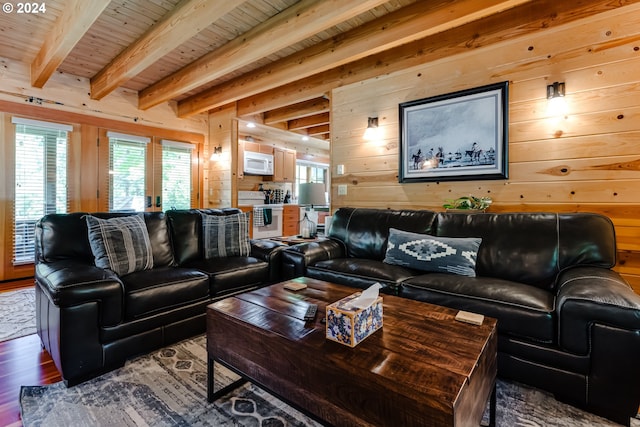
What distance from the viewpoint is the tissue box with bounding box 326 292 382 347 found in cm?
116

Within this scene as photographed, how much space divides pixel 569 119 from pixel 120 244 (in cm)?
364

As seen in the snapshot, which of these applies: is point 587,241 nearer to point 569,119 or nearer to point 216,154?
point 569,119

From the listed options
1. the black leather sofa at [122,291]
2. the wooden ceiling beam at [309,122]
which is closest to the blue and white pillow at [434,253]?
the black leather sofa at [122,291]

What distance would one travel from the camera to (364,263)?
254 centimetres

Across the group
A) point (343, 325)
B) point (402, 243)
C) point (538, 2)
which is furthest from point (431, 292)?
point (538, 2)

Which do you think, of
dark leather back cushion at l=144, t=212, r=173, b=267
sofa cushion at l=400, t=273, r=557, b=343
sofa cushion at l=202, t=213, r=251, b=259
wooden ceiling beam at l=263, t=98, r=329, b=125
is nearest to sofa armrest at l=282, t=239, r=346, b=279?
sofa cushion at l=202, t=213, r=251, b=259

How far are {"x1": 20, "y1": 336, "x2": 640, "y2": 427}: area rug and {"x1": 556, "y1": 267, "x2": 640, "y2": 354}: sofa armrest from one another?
1.23 ft

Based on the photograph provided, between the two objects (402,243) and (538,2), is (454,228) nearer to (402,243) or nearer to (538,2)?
(402,243)

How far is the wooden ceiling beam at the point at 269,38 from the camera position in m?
2.35

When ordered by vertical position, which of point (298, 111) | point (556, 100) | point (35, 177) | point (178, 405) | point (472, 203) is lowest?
point (178, 405)

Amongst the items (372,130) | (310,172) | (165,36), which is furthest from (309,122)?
(165,36)

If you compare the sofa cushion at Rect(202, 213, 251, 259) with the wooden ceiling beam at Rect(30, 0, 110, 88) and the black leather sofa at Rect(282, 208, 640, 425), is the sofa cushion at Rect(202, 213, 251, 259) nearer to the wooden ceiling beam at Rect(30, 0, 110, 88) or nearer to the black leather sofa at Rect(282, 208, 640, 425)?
the black leather sofa at Rect(282, 208, 640, 425)

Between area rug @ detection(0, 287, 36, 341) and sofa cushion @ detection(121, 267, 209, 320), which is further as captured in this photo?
area rug @ detection(0, 287, 36, 341)

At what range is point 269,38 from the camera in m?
2.90
